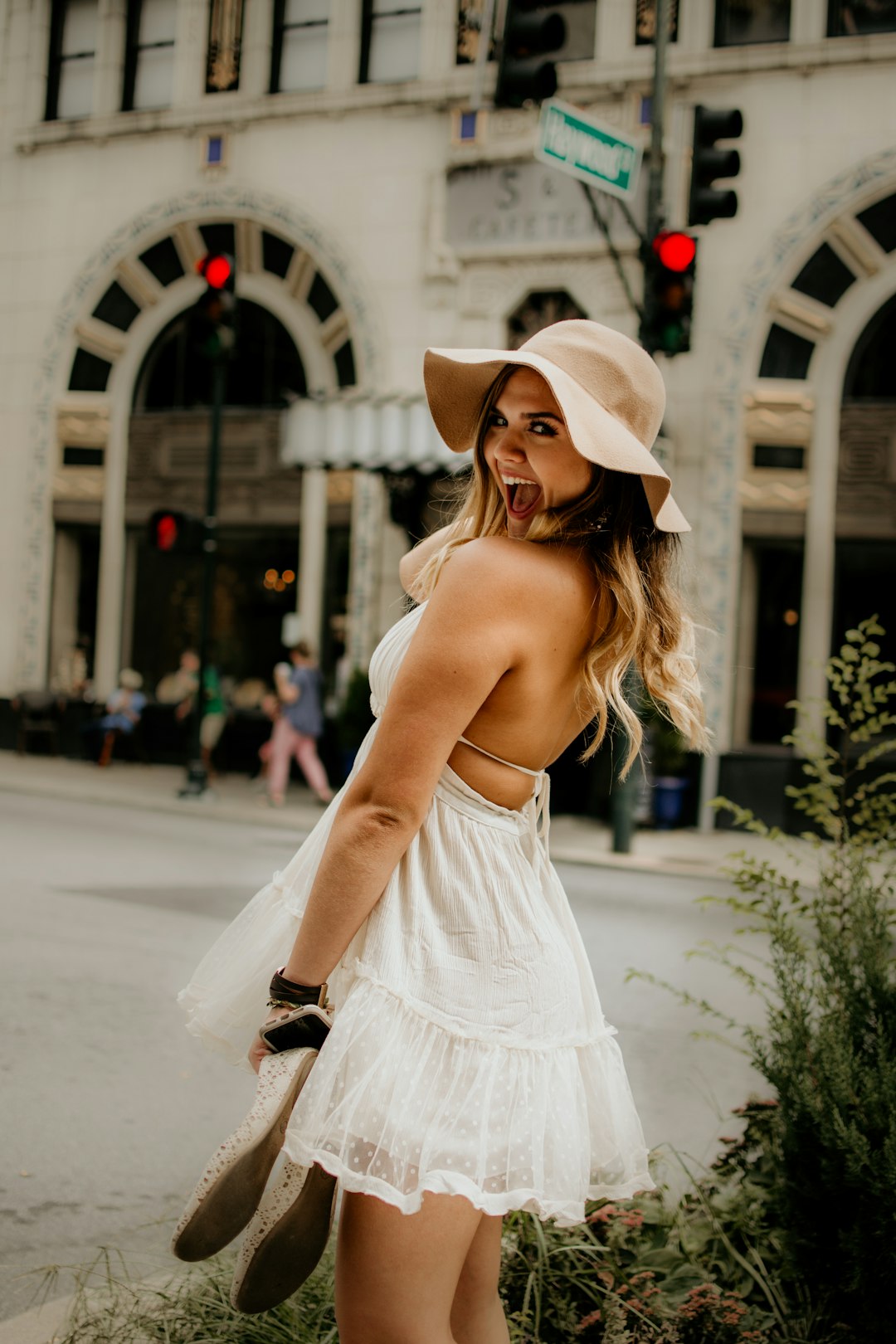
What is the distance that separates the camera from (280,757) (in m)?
14.7

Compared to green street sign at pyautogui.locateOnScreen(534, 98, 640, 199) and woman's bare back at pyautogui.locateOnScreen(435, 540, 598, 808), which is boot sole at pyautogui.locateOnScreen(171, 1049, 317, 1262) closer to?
woman's bare back at pyautogui.locateOnScreen(435, 540, 598, 808)

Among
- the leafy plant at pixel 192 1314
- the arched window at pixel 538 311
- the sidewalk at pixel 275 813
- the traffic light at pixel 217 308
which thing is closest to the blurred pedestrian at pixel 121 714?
the sidewalk at pixel 275 813

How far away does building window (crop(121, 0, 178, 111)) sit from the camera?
61.7ft

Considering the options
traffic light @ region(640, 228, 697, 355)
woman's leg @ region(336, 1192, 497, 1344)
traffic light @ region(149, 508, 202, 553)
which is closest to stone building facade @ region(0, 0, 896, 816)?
traffic light @ region(149, 508, 202, 553)

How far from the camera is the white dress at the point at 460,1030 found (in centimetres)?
183

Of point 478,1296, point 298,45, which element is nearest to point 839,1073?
point 478,1296

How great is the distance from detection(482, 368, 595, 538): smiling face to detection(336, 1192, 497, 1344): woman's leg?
1.02 metres

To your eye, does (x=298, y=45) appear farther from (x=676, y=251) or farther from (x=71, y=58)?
(x=676, y=251)

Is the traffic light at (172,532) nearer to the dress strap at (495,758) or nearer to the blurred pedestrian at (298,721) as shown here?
the blurred pedestrian at (298,721)

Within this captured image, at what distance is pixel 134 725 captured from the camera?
18281 millimetres

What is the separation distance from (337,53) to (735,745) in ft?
33.9

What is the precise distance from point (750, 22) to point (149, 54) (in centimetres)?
852

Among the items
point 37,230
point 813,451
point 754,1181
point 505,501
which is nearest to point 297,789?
point 813,451

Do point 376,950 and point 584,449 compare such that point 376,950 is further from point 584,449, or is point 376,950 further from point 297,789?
point 297,789
